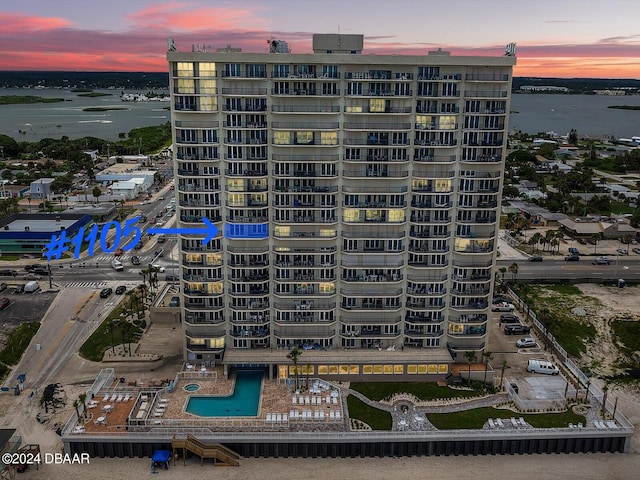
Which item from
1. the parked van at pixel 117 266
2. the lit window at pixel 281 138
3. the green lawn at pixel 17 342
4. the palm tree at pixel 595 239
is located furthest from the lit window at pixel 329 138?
the palm tree at pixel 595 239

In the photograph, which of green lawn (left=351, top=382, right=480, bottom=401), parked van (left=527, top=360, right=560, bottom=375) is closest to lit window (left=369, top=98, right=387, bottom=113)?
green lawn (left=351, top=382, right=480, bottom=401)

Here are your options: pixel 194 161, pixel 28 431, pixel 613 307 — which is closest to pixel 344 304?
pixel 194 161

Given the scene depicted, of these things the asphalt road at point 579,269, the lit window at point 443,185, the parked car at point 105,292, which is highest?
the lit window at point 443,185

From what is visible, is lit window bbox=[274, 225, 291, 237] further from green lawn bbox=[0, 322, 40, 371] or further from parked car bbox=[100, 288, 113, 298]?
parked car bbox=[100, 288, 113, 298]

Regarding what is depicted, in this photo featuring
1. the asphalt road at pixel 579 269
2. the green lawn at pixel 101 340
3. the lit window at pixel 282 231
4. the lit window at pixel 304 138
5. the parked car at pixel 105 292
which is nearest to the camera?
the lit window at pixel 304 138

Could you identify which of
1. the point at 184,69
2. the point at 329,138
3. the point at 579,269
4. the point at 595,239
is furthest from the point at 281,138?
the point at 595,239

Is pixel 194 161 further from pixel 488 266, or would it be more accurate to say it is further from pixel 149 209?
pixel 149 209

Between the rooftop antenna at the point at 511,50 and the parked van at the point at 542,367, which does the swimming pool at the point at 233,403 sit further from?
the rooftop antenna at the point at 511,50
